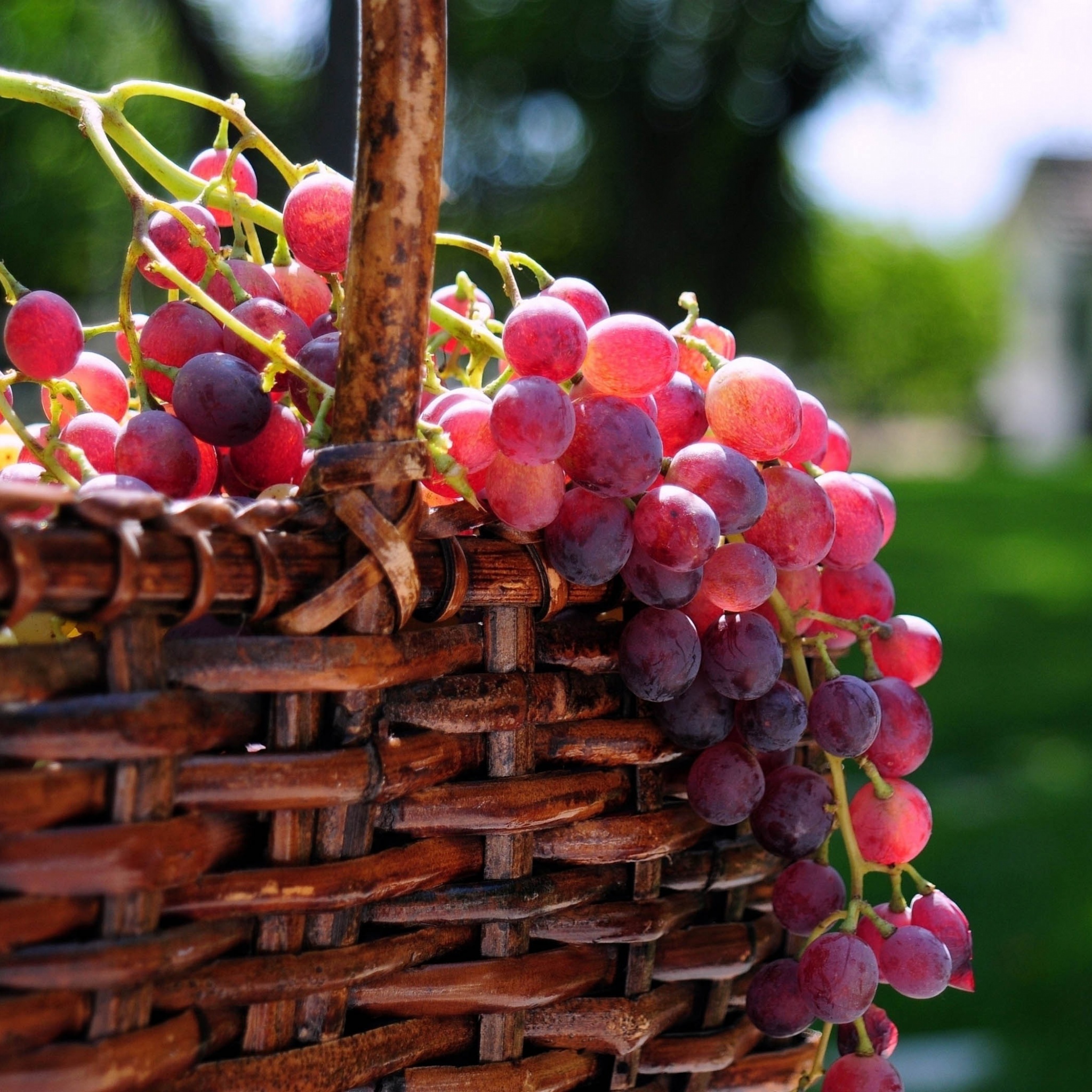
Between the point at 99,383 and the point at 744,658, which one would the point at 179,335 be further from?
the point at 744,658

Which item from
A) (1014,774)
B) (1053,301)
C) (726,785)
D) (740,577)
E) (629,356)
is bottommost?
(1014,774)

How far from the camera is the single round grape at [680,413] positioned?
0.62 m

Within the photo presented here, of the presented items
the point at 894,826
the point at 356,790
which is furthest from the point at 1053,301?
the point at 356,790

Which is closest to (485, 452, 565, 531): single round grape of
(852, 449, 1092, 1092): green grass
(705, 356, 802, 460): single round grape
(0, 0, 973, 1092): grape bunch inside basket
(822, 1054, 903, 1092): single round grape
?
(0, 0, 973, 1092): grape bunch inside basket

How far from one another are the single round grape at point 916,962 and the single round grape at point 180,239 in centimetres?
51

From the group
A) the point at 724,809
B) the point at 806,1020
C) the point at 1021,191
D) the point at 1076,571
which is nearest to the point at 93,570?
the point at 724,809

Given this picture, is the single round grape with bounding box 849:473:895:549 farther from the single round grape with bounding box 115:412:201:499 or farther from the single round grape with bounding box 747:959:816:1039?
the single round grape with bounding box 115:412:201:499

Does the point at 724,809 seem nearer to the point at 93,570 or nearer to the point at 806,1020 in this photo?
the point at 806,1020

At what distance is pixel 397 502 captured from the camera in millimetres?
489

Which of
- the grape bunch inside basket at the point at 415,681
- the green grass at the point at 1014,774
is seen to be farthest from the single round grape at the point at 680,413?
the green grass at the point at 1014,774

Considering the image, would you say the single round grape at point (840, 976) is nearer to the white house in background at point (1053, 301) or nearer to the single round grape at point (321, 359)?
the single round grape at point (321, 359)

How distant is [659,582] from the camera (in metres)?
0.56

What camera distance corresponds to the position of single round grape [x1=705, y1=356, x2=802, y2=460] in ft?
1.89

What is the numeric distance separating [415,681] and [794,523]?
0.71 ft
